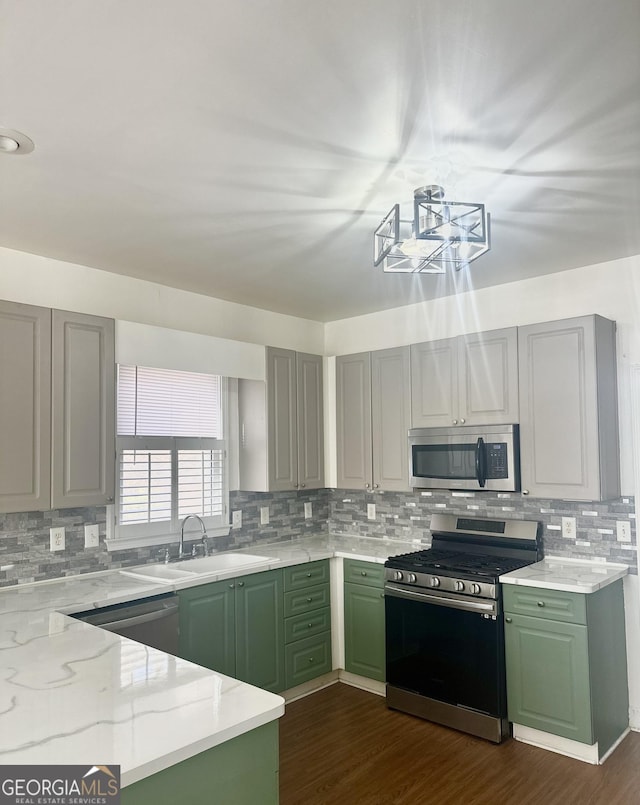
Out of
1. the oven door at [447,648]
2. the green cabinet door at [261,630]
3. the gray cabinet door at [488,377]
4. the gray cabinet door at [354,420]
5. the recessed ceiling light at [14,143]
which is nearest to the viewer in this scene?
the recessed ceiling light at [14,143]

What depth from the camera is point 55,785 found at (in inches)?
51.8

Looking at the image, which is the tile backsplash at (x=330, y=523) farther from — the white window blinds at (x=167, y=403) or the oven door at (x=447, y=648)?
the oven door at (x=447, y=648)

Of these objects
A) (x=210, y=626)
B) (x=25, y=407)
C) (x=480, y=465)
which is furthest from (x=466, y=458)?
(x=25, y=407)

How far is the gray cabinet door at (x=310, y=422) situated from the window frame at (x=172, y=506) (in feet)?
1.75

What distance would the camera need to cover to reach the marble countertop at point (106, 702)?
4.45 ft

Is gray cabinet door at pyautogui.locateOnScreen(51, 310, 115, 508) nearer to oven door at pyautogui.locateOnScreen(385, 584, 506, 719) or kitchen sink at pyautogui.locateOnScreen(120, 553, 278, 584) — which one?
kitchen sink at pyautogui.locateOnScreen(120, 553, 278, 584)

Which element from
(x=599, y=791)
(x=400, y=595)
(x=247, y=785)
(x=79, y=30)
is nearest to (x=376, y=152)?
(x=79, y=30)

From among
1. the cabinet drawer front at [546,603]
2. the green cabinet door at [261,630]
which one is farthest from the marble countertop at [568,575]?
the green cabinet door at [261,630]

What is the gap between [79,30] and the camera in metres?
1.57

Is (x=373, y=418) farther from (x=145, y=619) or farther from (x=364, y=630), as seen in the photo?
(x=145, y=619)

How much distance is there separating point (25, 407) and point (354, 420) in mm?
2280

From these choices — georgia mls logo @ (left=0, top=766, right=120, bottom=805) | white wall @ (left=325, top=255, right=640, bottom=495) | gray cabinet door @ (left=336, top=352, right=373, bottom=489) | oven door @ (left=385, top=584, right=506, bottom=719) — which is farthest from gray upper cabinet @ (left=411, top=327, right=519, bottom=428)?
georgia mls logo @ (left=0, top=766, right=120, bottom=805)

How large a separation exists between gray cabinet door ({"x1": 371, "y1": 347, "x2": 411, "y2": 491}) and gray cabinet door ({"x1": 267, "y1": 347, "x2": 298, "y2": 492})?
568 mm

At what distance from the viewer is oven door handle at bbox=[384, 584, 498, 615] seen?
3271 millimetres
